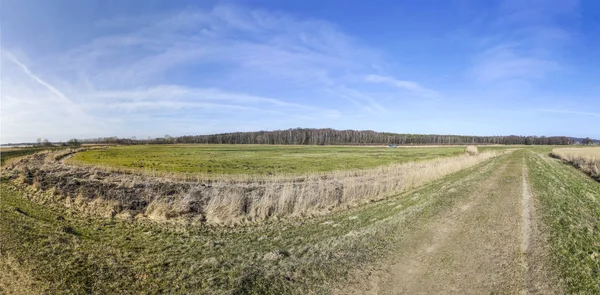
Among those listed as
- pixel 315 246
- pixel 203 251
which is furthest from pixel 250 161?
pixel 315 246

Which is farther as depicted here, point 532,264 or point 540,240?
point 540,240

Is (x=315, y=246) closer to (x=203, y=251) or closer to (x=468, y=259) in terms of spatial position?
(x=203, y=251)

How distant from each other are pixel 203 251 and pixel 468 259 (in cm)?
677

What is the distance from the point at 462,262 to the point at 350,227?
4.19 metres

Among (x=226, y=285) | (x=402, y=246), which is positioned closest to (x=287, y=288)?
(x=226, y=285)

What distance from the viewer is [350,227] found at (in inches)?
410

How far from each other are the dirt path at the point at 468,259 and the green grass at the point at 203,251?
711 millimetres

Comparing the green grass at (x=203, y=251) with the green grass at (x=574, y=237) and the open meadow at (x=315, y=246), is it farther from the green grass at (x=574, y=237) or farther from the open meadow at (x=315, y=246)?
the green grass at (x=574, y=237)

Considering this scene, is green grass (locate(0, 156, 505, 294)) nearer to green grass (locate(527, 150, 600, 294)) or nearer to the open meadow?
the open meadow

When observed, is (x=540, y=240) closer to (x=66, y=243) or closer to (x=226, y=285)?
(x=226, y=285)

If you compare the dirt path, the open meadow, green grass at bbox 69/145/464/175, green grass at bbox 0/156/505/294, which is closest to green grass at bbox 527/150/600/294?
the open meadow

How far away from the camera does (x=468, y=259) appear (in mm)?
6738

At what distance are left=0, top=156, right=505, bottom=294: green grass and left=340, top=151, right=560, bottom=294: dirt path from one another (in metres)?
0.71

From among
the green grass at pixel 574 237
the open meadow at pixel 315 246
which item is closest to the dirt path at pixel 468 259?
the open meadow at pixel 315 246
